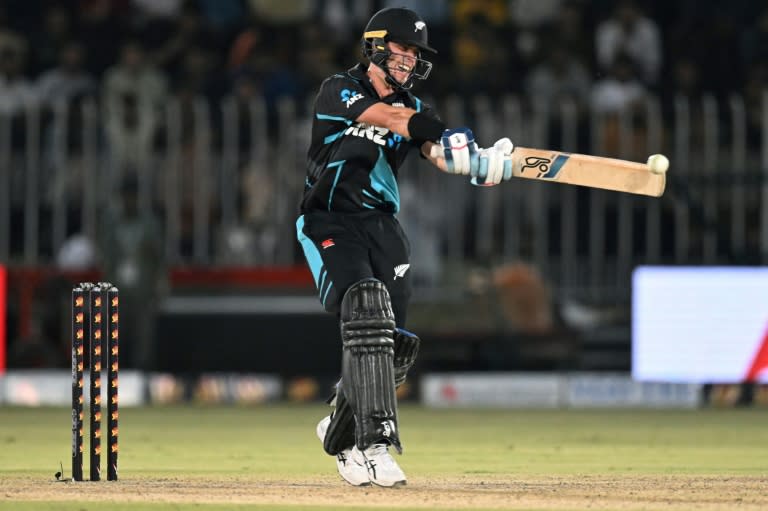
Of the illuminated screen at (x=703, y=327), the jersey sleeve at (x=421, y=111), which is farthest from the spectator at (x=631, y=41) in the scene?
the jersey sleeve at (x=421, y=111)

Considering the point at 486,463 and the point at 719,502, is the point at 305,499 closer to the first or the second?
the point at 719,502

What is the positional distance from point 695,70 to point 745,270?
252 centimetres

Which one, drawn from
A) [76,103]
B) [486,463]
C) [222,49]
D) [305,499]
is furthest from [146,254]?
[305,499]

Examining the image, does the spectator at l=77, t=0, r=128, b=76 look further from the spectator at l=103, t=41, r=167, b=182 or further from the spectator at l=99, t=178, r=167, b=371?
the spectator at l=99, t=178, r=167, b=371

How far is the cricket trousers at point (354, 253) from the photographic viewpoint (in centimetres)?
664

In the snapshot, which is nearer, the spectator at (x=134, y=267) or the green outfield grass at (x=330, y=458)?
the green outfield grass at (x=330, y=458)

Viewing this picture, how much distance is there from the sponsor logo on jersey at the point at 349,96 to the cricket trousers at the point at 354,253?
464 mm

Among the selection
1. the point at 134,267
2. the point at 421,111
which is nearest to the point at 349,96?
the point at 421,111

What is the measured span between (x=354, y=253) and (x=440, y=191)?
665 cm

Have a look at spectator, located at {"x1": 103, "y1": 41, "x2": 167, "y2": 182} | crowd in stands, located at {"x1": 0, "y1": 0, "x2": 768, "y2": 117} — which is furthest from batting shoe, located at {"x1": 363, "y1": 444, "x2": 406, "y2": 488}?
crowd in stands, located at {"x1": 0, "y1": 0, "x2": 768, "y2": 117}

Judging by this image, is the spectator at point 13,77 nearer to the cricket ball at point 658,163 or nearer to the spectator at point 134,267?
the spectator at point 134,267

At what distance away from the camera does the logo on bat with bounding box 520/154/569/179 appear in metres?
6.69

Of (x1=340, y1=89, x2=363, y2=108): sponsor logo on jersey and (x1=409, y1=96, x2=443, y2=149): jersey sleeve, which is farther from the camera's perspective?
(x1=409, y1=96, x2=443, y2=149): jersey sleeve

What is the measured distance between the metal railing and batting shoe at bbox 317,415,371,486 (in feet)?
21.2
